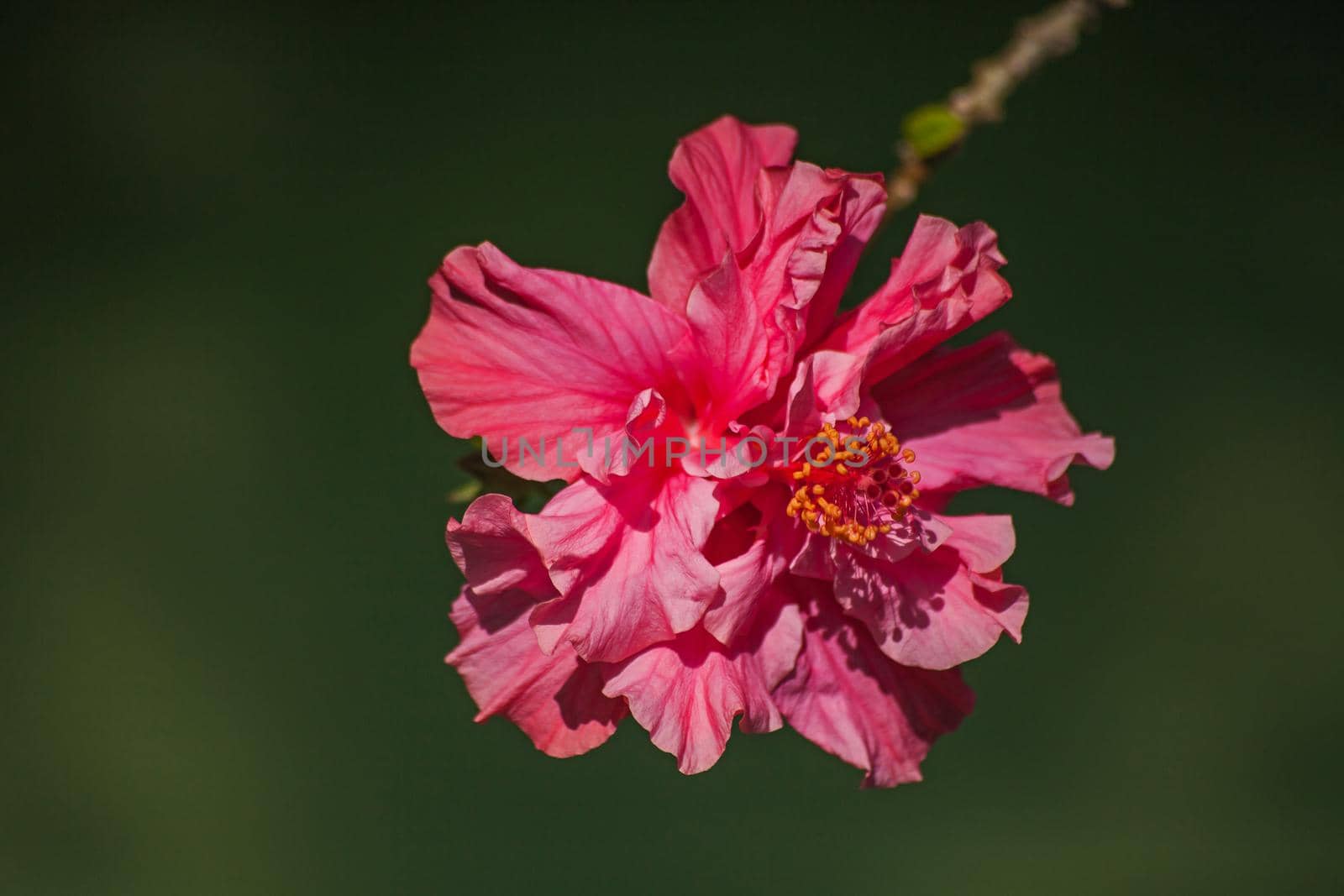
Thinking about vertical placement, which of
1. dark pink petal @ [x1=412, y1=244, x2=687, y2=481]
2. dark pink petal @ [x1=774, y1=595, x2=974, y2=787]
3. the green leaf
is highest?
the green leaf

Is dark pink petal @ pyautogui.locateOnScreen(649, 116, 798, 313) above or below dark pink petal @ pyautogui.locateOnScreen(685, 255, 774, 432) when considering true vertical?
above

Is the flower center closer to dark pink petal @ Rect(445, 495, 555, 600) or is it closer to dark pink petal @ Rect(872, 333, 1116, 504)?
dark pink petal @ Rect(872, 333, 1116, 504)

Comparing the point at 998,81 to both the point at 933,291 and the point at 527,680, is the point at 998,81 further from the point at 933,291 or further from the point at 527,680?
the point at 527,680

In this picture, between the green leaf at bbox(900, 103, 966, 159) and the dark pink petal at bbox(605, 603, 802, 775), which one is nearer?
the dark pink petal at bbox(605, 603, 802, 775)

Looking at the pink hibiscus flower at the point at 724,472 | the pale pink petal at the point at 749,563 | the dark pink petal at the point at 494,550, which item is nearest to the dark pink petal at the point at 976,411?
the pink hibiscus flower at the point at 724,472

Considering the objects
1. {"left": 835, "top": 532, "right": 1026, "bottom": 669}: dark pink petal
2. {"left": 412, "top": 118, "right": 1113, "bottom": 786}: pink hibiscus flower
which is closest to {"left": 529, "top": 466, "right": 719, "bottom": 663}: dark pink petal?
{"left": 412, "top": 118, "right": 1113, "bottom": 786}: pink hibiscus flower

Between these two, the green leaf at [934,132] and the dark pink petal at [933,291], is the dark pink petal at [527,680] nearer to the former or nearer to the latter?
the dark pink petal at [933,291]

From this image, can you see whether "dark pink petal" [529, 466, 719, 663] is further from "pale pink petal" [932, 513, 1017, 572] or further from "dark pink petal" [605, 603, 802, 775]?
"pale pink petal" [932, 513, 1017, 572]
